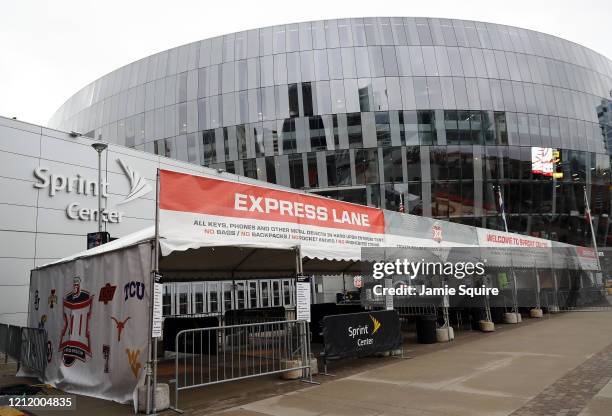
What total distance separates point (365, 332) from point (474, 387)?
125 inches

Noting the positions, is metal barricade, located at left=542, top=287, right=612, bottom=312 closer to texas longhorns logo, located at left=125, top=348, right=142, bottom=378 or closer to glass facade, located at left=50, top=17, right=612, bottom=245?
glass facade, located at left=50, top=17, right=612, bottom=245

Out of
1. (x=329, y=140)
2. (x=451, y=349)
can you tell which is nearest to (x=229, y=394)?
(x=451, y=349)

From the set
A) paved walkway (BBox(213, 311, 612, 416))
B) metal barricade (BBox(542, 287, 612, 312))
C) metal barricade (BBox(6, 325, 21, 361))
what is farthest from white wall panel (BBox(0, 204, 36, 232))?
metal barricade (BBox(542, 287, 612, 312))

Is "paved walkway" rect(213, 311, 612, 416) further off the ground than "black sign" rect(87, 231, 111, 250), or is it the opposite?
"black sign" rect(87, 231, 111, 250)

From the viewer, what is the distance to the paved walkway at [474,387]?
23.2 ft

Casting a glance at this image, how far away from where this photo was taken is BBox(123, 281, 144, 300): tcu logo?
774cm

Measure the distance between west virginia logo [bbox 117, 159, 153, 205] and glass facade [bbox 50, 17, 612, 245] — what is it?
2302 centimetres

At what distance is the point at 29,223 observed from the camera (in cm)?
1678

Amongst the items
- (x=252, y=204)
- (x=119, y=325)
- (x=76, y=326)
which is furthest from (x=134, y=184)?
(x=119, y=325)

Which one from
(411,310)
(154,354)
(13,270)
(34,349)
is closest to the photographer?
(154,354)

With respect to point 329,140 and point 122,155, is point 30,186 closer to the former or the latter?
point 122,155

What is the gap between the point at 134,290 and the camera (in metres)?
7.89

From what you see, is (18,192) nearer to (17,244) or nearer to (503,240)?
(17,244)

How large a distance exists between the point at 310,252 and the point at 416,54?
37.9m
